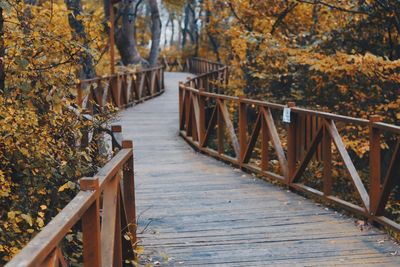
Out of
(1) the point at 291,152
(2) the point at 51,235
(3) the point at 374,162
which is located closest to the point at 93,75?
(1) the point at 291,152

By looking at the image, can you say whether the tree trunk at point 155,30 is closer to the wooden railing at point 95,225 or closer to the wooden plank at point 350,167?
the wooden plank at point 350,167

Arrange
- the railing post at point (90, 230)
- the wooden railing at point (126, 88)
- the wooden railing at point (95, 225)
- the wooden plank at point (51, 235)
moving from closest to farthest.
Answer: the wooden plank at point (51, 235), the wooden railing at point (95, 225), the railing post at point (90, 230), the wooden railing at point (126, 88)

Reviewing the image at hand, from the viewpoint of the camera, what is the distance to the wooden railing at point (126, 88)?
15312 mm

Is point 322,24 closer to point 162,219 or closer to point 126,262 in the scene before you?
point 162,219

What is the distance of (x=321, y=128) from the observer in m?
6.81

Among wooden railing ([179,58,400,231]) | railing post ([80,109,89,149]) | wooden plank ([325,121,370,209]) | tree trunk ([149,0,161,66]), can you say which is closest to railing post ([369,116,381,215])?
wooden railing ([179,58,400,231])

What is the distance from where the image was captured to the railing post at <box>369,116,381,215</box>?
5.87 meters

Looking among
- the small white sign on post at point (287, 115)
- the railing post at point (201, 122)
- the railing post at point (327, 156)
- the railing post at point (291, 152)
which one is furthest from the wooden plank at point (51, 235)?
the railing post at point (201, 122)

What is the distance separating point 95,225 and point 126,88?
1627 cm

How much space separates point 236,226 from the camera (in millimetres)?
6109

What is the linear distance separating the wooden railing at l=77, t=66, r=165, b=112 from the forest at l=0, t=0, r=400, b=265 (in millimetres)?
659

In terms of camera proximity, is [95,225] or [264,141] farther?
[264,141]

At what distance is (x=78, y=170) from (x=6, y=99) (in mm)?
796

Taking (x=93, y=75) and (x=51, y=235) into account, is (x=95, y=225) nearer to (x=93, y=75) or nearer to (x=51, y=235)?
(x=51, y=235)
